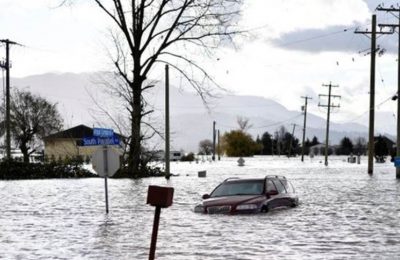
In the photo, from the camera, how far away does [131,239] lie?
51.3 ft

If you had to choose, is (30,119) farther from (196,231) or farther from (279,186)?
(196,231)

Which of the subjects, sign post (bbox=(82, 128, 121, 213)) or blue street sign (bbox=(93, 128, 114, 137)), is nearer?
blue street sign (bbox=(93, 128, 114, 137))

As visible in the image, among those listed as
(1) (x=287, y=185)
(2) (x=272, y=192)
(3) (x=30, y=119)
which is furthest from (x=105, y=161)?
(3) (x=30, y=119)

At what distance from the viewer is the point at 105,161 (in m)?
20.8

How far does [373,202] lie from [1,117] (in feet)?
305

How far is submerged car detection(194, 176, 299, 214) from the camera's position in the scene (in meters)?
21.2

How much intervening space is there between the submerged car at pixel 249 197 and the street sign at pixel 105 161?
2869 mm

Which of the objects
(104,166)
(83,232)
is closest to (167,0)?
(104,166)

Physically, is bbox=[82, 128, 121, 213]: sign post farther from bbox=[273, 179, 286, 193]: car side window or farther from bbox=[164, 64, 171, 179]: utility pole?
A: bbox=[164, 64, 171, 179]: utility pole

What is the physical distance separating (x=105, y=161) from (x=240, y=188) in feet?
14.3

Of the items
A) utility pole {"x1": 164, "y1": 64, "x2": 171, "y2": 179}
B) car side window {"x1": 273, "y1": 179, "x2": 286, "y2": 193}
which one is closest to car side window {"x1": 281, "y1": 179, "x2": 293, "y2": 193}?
car side window {"x1": 273, "y1": 179, "x2": 286, "y2": 193}

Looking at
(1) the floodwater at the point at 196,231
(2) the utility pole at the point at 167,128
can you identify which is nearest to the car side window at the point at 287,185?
(1) the floodwater at the point at 196,231

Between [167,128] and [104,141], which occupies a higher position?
[167,128]

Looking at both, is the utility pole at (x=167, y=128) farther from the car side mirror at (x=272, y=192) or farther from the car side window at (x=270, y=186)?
the car side mirror at (x=272, y=192)
